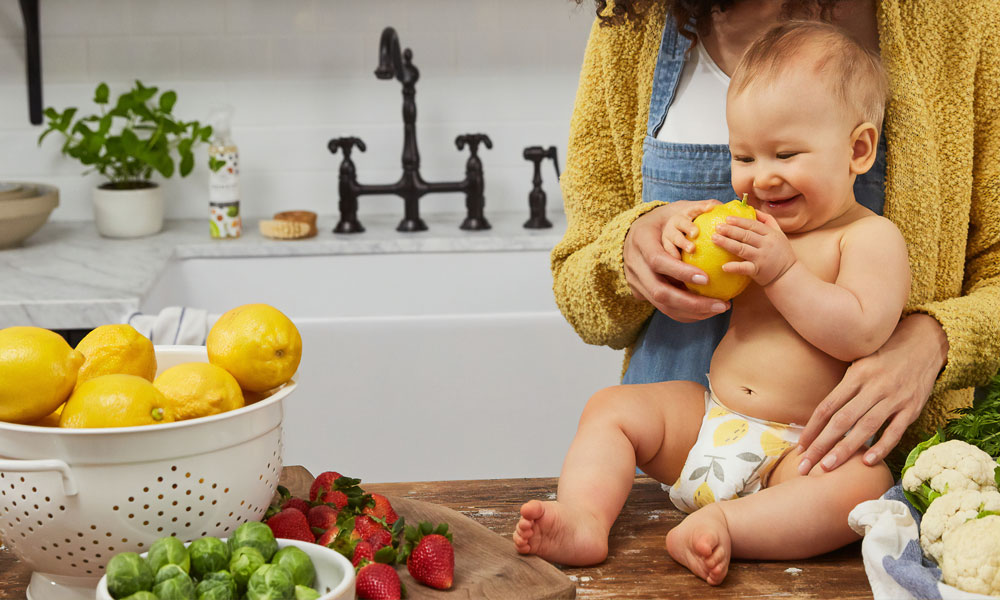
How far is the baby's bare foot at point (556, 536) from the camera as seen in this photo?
86 cm

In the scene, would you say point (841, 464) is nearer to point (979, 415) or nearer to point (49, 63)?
point (979, 415)

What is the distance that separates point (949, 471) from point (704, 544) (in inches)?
8.6

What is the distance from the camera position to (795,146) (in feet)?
3.33

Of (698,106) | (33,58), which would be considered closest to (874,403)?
(698,106)

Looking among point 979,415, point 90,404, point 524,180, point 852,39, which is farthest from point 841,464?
point 524,180

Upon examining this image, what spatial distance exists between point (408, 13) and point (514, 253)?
2.26ft

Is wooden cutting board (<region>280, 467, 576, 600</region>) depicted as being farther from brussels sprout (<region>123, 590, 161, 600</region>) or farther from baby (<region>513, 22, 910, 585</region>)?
brussels sprout (<region>123, 590, 161, 600</region>)

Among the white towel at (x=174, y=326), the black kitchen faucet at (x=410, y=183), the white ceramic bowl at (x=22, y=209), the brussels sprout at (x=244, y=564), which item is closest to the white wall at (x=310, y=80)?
the black kitchen faucet at (x=410, y=183)

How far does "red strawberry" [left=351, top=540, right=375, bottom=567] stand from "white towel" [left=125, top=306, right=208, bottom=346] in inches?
42.9

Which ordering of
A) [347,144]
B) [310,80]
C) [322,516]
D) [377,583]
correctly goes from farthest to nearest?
[310,80]
[347,144]
[322,516]
[377,583]

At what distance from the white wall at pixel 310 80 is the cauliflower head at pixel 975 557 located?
1.98 m

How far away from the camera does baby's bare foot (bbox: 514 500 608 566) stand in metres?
0.86

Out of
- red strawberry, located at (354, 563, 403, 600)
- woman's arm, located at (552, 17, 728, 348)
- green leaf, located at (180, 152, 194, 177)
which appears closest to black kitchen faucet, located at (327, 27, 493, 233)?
green leaf, located at (180, 152, 194, 177)

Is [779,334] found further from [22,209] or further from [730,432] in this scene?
[22,209]
